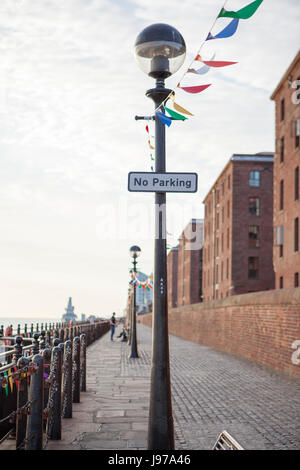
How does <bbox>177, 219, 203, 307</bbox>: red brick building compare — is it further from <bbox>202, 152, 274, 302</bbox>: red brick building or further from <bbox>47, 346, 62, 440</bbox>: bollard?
<bbox>47, 346, 62, 440</bbox>: bollard

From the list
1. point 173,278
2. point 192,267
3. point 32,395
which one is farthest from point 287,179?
point 173,278

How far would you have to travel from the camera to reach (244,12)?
4.49 m

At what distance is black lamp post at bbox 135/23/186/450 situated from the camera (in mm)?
5695

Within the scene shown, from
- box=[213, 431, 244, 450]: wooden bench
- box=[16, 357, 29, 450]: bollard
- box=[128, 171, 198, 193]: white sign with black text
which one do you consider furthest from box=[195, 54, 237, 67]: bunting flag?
box=[16, 357, 29, 450]: bollard

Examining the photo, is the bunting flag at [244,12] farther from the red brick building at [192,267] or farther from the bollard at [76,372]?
the red brick building at [192,267]

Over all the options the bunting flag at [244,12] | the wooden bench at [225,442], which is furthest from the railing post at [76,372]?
the bunting flag at [244,12]

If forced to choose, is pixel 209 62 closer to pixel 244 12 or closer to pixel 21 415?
pixel 244 12

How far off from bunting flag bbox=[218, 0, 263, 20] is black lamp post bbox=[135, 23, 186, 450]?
5.28 ft

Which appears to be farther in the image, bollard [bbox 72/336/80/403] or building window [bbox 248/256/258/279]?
building window [bbox 248/256/258/279]

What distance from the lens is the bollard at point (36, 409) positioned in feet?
17.3

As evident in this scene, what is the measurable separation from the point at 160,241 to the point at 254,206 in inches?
1826

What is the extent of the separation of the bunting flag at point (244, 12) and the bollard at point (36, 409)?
3727 mm

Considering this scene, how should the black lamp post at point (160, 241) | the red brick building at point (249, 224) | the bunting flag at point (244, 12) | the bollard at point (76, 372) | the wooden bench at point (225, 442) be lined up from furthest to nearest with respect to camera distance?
the red brick building at point (249, 224), the bollard at point (76, 372), the black lamp post at point (160, 241), the bunting flag at point (244, 12), the wooden bench at point (225, 442)

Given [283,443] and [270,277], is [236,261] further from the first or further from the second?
[283,443]
